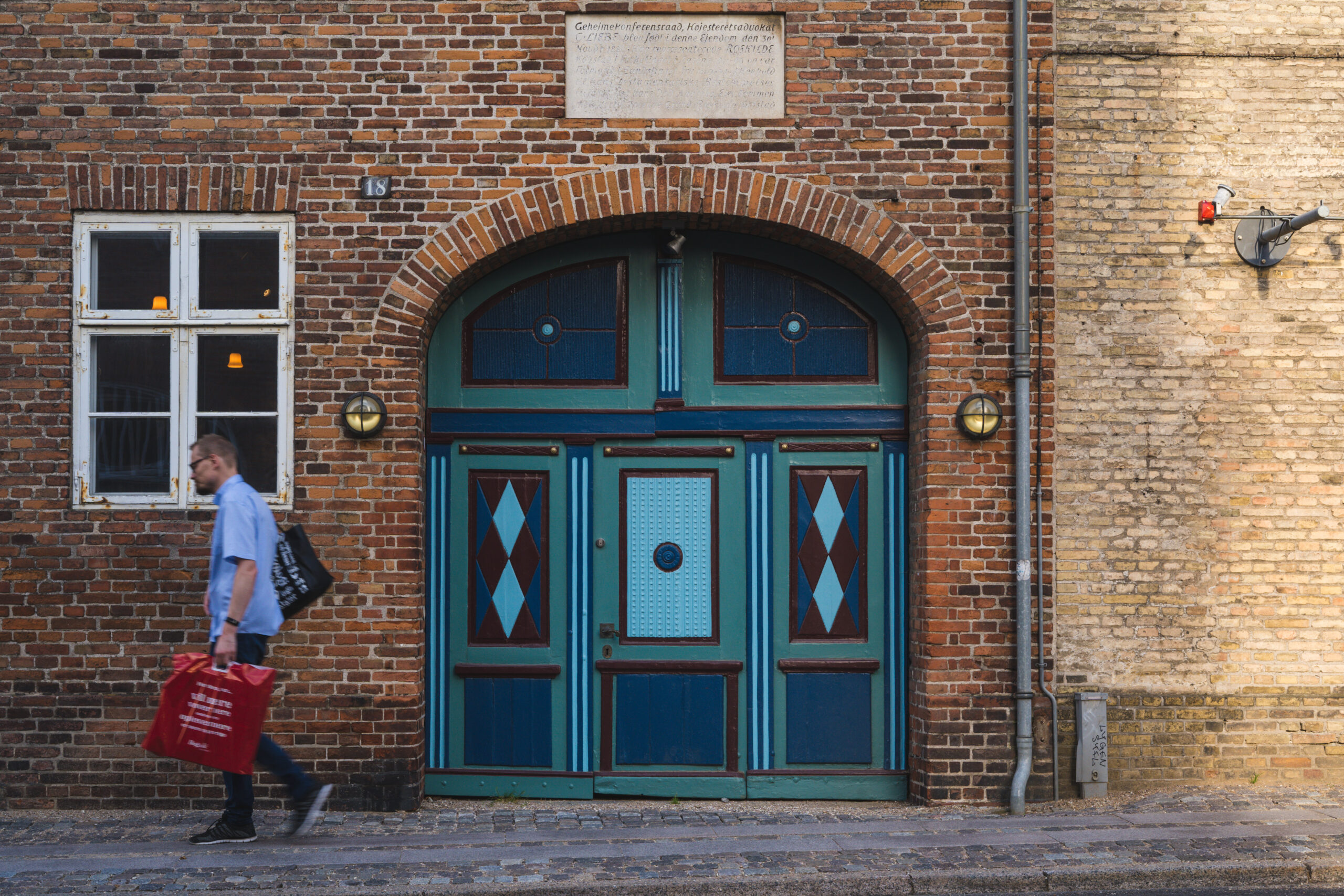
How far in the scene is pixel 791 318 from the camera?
7062 mm

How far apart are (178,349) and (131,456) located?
2.32ft

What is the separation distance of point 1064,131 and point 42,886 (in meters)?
6.83

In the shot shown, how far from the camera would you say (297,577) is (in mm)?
5754

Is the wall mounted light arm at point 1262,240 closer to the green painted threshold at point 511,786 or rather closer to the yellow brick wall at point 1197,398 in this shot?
the yellow brick wall at point 1197,398

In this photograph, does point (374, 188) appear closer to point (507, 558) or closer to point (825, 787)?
point (507, 558)

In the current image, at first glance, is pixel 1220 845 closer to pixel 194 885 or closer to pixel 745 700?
pixel 745 700

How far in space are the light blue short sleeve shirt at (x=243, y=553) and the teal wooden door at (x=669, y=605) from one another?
209 centimetres

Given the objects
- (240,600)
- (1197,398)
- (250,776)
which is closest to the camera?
(240,600)

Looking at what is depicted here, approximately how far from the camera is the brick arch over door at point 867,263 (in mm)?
6605

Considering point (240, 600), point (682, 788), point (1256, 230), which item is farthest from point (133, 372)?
point (1256, 230)

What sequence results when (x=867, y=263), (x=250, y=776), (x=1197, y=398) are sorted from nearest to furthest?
(x=250, y=776) < (x=867, y=263) < (x=1197, y=398)

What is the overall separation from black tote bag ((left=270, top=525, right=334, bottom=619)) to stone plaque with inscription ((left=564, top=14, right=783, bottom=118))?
3.03 m

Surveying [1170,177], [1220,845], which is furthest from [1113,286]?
[1220,845]

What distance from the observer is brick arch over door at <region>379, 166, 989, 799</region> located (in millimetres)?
6605
